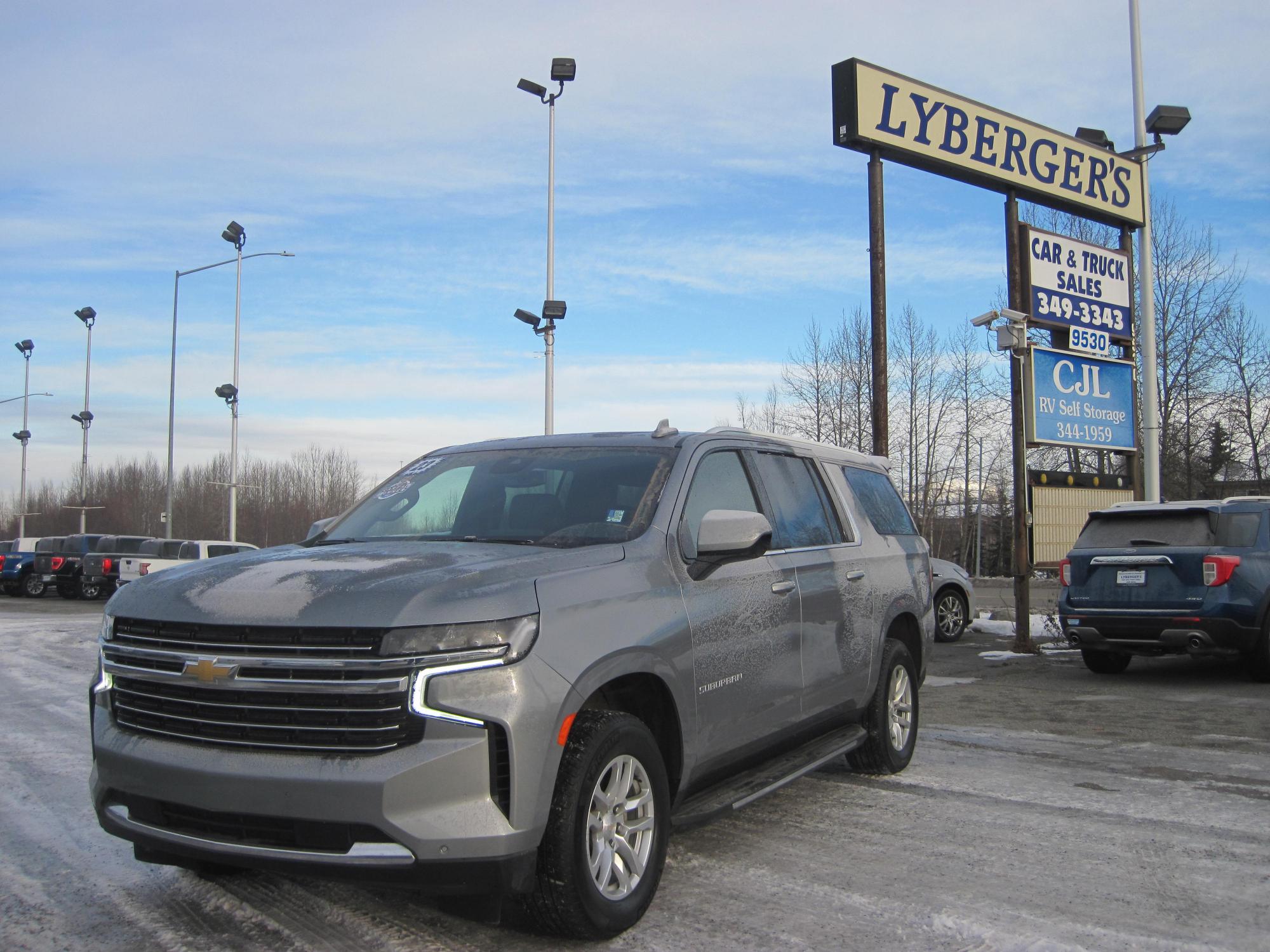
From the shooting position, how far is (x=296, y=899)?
4270mm

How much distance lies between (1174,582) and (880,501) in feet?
16.5

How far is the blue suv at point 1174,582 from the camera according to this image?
10.3m

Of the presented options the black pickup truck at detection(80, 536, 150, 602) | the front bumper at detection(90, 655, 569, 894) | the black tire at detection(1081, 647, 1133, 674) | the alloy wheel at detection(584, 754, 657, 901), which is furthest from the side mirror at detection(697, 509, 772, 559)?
the black pickup truck at detection(80, 536, 150, 602)

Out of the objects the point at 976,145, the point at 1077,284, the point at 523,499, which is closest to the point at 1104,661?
the point at 1077,284

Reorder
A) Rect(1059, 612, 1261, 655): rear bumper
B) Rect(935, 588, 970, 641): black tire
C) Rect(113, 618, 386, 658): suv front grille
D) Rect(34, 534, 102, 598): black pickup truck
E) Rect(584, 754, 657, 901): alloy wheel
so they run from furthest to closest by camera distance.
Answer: Rect(34, 534, 102, 598): black pickup truck, Rect(935, 588, 970, 641): black tire, Rect(1059, 612, 1261, 655): rear bumper, Rect(584, 754, 657, 901): alloy wheel, Rect(113, 618, 386, 658): suv front grille

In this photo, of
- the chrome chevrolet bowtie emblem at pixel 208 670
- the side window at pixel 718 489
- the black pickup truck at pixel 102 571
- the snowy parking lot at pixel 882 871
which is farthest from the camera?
the black pickup truck at pixel 102 571

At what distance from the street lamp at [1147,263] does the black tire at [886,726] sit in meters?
11.7

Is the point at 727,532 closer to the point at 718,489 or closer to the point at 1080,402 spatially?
the point at 718,489

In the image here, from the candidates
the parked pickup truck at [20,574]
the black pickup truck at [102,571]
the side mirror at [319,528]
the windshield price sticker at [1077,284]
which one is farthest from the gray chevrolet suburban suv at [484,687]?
the parked pickup truck at [20,574]

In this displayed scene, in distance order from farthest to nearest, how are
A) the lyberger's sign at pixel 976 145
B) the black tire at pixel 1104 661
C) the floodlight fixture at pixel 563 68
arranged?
the floodlight fixture at pixel 563 68
the lyberger's sign at pixel 976 145
the black tire at pixel 1104 661

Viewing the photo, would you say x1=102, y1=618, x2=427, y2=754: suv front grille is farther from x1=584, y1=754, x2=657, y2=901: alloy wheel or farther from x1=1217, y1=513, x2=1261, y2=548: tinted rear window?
x1=1217, y1=513, x2=1261, y2=548: tinted rear window

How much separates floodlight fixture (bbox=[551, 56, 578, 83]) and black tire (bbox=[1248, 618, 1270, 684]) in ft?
61.4

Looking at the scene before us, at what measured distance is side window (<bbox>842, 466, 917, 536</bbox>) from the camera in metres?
6.86

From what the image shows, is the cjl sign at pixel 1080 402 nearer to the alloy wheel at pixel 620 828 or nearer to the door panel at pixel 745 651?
the door panel at pixel 745 651
